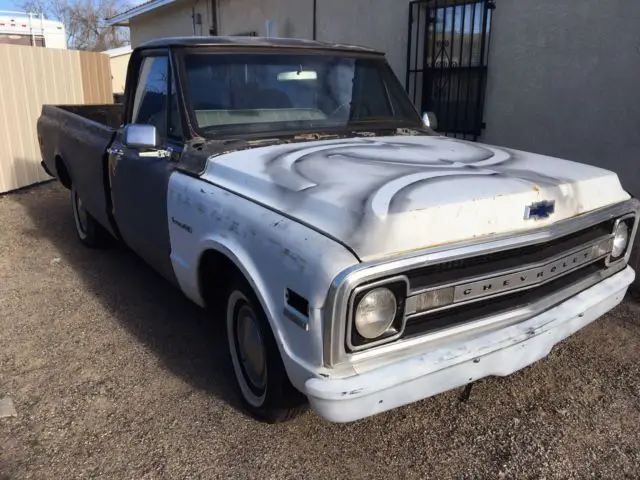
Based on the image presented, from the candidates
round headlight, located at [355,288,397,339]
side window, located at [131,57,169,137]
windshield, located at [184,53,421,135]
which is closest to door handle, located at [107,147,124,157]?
side window, located at [131,57,169,137]

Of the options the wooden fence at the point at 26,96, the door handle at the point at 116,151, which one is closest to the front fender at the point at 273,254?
the door handle at the point at 116,151

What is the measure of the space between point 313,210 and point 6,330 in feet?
9.27

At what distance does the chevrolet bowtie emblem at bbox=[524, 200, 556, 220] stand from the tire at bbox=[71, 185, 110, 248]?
429 centimetres

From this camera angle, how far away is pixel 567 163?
125 inches

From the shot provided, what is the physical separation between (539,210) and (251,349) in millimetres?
1528

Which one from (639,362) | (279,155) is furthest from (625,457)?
(279,155)

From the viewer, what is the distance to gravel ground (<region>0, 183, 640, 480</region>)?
2.62 m

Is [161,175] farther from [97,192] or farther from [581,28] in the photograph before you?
[581,28]

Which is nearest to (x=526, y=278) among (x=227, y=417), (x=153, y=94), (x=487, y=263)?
(x=487, y=263)

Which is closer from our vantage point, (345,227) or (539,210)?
(345,227)

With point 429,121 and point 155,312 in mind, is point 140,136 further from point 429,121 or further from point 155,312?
point 429,121

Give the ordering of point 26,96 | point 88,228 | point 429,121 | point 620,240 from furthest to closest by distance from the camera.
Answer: point 26,96, point 88,228, point 429,121, point 620,240

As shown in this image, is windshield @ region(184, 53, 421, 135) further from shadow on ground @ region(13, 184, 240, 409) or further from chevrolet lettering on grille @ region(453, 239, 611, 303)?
chevrolet lettering on grille @ region(453, 239, 611, 303)

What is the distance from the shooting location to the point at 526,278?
2467 millimetres
